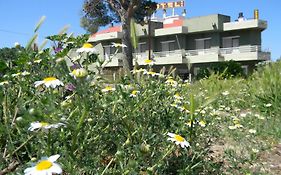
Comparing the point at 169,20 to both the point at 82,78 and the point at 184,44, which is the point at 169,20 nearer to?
the point at 184,44

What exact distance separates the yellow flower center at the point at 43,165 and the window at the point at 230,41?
98.2 feet

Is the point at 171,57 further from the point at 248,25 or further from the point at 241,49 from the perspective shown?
the point at 248,25

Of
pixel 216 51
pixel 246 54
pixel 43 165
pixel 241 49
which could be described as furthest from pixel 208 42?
pixel 43 165

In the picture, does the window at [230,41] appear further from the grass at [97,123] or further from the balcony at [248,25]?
the grass at [97,123]

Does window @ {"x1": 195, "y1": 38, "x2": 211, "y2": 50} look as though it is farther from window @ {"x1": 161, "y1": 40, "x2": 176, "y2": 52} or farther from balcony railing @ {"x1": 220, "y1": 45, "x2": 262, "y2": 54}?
window @ {"x1": 161, "y1": 40, "x2": 176, "y2": 52}

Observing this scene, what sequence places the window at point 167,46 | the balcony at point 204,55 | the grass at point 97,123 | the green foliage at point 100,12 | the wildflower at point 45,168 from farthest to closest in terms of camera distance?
the window at point 167,46
the balcony at point 204,55
the green foliage at point 100,12
the grass at point 97,123
the wildflower at point 45,168

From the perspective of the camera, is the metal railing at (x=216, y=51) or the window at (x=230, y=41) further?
the window at (x=230, y=41)

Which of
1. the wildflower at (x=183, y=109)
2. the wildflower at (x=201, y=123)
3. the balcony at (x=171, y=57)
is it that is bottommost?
the balcony at (x=171, y=57)

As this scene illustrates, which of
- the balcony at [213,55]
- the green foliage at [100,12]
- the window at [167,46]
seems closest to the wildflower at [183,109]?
the green foliage at [100,12]

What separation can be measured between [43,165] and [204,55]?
97.5ft

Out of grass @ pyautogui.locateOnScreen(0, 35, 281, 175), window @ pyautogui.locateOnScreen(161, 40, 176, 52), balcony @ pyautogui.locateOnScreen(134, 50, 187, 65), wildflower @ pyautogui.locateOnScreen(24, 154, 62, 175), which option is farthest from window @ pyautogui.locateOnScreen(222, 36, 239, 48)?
wildflower @ pyautogui.locateOnScreen(24, 154, 62, 175)

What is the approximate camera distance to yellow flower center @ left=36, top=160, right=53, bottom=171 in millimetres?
1067

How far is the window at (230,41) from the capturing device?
30.2m

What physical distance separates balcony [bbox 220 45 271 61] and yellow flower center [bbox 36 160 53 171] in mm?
28754
